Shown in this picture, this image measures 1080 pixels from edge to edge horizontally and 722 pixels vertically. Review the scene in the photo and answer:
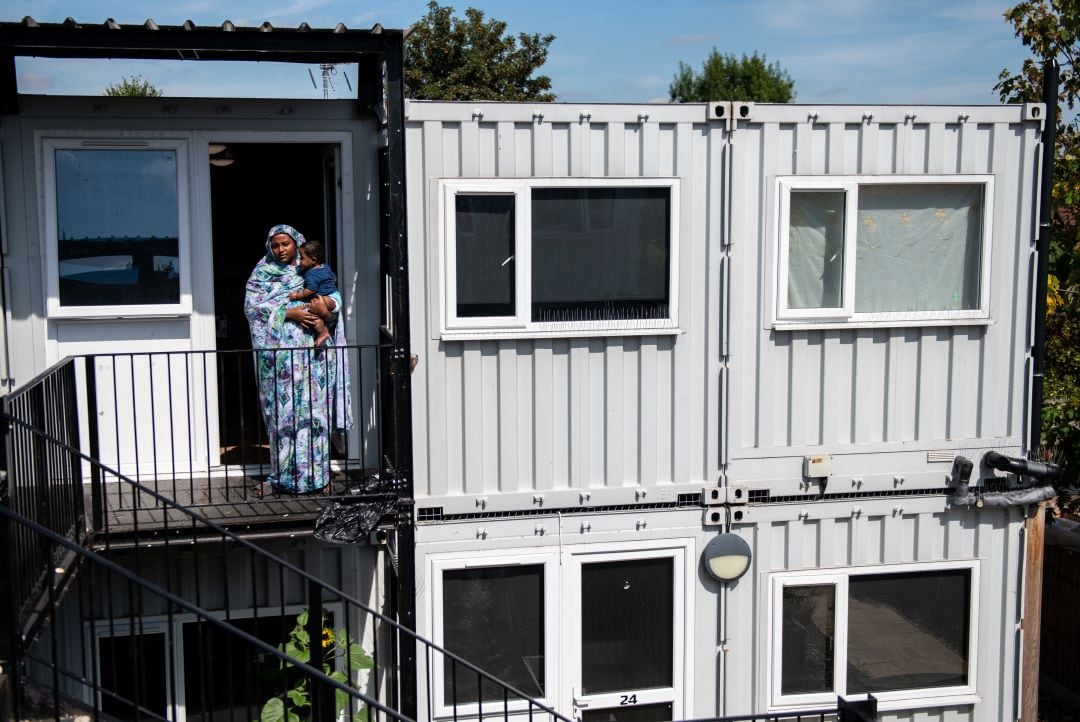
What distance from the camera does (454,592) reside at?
6.46 m

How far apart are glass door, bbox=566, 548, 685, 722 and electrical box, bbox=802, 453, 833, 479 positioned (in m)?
0.95

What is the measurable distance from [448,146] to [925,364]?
3.35 metres

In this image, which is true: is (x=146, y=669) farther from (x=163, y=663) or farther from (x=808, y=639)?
(x=808, y=639)

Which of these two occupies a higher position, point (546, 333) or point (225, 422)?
point (546, 333)

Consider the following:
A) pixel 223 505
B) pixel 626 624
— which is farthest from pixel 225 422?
pixel 626 624

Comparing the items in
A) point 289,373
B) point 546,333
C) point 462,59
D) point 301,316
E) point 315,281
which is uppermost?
point 462,59

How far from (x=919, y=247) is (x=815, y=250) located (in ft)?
2.37

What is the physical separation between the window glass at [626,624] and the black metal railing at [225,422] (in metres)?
1.59

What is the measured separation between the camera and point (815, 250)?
6.68m

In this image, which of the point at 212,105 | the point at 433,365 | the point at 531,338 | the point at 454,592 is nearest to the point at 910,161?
the point at 531,338

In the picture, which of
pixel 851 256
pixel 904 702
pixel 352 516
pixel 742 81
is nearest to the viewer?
pixel 352 516

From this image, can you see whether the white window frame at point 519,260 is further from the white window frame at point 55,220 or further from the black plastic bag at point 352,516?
the white window frame at point 55,220

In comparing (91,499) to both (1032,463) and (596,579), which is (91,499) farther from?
(1032,463)

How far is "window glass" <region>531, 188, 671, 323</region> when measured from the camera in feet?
20.8
